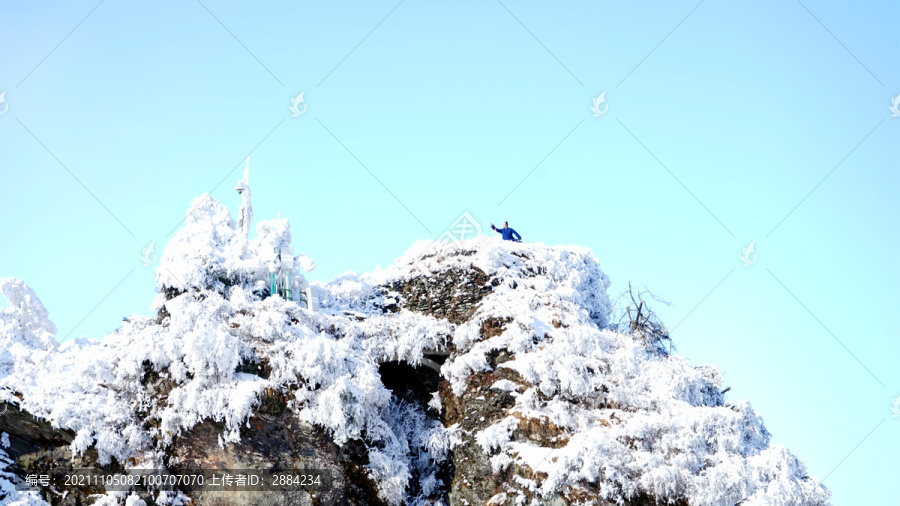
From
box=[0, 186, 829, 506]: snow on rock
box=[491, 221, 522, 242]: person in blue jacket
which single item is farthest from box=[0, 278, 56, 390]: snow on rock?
box=[491, 221, 522, 242]: person in blue jacket

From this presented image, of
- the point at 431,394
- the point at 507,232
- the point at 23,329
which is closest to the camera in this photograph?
the point at 23,329

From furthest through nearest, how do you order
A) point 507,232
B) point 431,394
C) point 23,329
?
point 507,232 < point 431,394 < point 23,329

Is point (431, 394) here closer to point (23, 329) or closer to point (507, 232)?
point (507, 232)

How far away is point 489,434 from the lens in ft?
76.8

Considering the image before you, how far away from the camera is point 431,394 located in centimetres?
2573

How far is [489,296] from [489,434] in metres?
5.00

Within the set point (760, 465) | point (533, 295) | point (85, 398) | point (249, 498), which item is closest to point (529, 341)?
point (533, 295)

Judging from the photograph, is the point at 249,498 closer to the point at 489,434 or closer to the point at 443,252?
the point at 489,434

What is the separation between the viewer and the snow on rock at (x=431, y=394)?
2197 cm

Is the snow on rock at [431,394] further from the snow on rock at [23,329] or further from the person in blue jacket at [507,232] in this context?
the person in blue jacket at [507,232]

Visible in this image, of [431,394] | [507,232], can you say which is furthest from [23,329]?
[507,232]

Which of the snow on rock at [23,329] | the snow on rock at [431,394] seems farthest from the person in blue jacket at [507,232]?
the snow on rock at [23,329]

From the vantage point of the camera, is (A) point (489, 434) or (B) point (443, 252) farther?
(B) point (443, 252)

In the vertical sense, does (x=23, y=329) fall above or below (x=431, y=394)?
above
